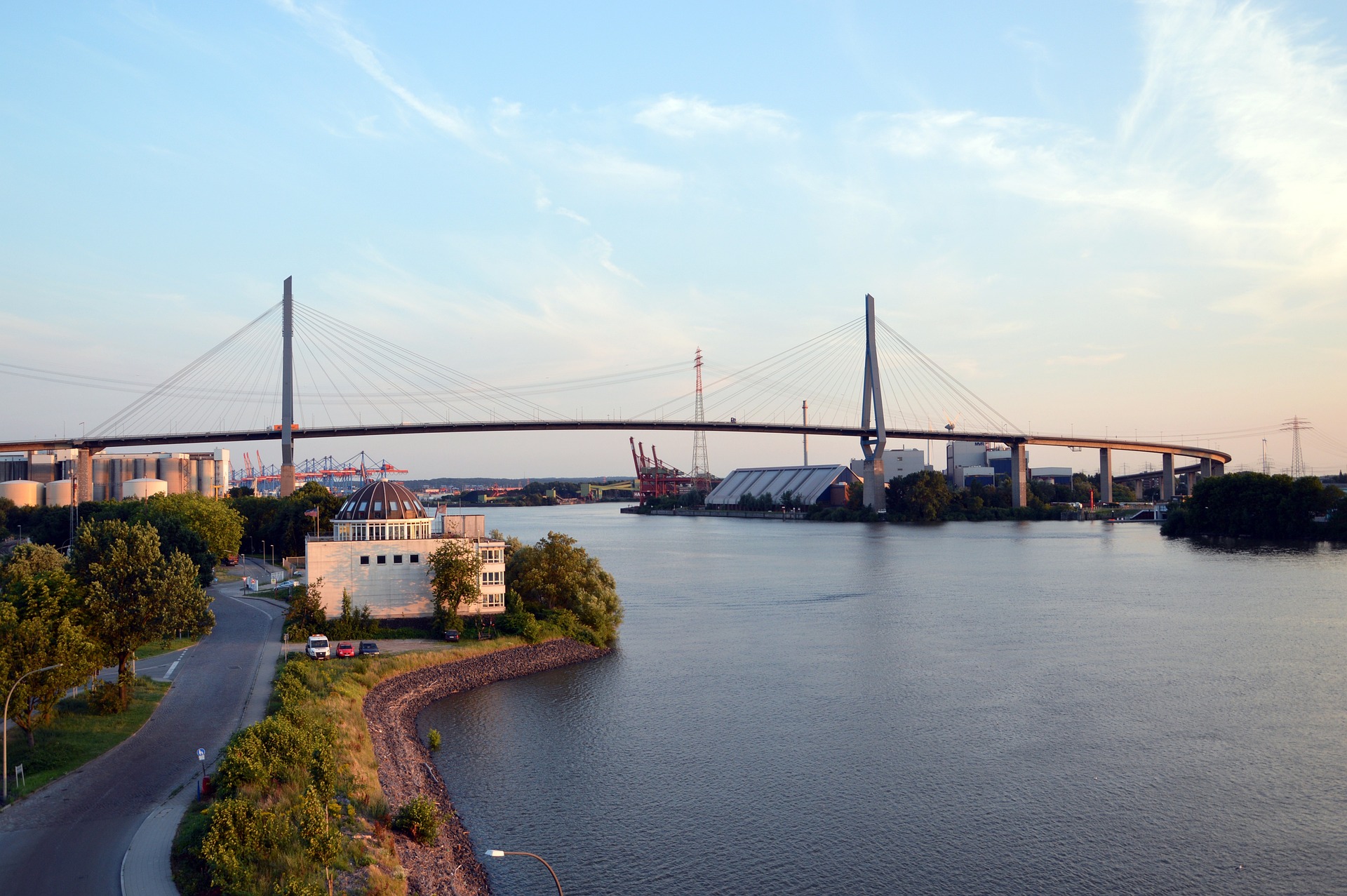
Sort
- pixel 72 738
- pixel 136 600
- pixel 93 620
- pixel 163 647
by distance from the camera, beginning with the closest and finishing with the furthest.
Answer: pixel 72 738 → pixel 93 620 → pixel 136 600 → pixel 163 647

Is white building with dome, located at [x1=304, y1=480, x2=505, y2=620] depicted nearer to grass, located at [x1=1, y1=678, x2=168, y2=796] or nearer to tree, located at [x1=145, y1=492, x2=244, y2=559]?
grass, located at [x1=1, y1=678, x2=168, y2=796]

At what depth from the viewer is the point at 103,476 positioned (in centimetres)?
6384

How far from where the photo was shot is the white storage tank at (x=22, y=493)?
5566cm

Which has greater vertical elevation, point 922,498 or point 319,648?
point 922,498

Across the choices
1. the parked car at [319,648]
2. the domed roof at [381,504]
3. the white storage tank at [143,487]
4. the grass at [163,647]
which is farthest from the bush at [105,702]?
the white storage tank at [143,487]

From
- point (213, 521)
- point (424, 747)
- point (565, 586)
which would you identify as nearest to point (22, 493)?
point (213, 521)

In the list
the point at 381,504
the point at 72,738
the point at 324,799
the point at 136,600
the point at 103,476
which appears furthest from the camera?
the point at 103,476

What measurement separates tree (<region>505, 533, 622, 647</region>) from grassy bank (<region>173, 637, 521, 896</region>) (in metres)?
9.19

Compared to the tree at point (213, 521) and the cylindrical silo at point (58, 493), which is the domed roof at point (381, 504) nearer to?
the tree at point (213, 521)

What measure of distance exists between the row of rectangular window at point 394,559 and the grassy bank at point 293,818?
25.8ft

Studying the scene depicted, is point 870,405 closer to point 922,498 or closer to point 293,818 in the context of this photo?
point 922,498

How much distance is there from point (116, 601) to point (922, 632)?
669 inches

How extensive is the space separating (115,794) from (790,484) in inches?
3117

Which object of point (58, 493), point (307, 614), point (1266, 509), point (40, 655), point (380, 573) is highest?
point (58, 493)
